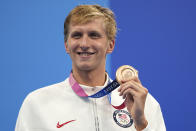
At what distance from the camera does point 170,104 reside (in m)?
3.74

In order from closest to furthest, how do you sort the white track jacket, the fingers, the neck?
1. the fingers
2. the white track jacket
3. the neck

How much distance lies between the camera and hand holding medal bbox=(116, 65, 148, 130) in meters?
1.90

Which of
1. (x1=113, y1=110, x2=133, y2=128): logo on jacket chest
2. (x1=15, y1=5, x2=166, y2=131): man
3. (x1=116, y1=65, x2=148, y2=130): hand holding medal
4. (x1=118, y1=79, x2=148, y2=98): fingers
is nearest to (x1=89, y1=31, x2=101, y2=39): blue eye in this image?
(x1=15, y1=5, x2=166, y2=131): man

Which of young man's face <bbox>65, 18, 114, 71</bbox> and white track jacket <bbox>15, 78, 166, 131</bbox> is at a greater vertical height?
young man's face <bbox>65, 18, 114, 71</bbox>

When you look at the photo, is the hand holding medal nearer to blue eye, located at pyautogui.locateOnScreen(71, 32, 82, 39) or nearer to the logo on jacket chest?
the logo on jacket chest

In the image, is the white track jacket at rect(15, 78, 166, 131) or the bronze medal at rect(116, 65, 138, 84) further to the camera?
the white track jacket at rect(15, 78, 166, 131)

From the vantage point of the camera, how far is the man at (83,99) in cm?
208

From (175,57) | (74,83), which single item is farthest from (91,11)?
(175,57)

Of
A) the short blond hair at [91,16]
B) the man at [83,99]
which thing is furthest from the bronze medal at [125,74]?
the short blond hair at [91,16]

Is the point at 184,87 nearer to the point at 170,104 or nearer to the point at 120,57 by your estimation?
the point at 170,104

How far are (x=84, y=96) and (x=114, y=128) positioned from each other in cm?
31

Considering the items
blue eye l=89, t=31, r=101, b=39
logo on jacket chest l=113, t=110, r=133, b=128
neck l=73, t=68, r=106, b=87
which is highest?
blue eye l=89, t=31, r=101, b=39

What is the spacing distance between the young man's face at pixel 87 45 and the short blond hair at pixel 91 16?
0.04 meters

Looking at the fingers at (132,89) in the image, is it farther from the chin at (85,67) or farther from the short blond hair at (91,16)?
the short blond hair at (91,16)
